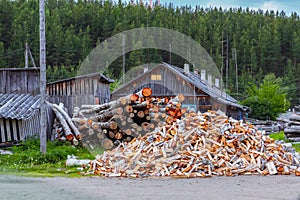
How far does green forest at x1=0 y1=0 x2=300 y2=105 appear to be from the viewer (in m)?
77.8

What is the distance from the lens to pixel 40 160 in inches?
662

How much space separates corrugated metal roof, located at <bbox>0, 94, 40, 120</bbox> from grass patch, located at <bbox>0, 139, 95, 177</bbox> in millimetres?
1242

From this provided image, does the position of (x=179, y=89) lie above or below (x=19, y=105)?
above

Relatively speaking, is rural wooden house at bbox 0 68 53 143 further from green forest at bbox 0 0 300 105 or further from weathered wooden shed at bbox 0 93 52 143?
green forest at bbox 0 0 300 105

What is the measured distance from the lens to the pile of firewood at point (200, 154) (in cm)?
1432

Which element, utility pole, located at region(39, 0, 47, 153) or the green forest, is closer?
utility pole, located at region(39, 0, 47, 153)

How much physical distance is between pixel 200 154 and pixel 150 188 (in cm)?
351

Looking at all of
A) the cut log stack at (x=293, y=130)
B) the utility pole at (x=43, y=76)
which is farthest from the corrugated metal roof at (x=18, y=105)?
the cut log stack at (x=293, y=130)

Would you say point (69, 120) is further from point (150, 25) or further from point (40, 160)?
point (150, 25)

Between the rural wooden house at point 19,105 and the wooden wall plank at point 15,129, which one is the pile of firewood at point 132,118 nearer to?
the rural wooden house at point 19,105

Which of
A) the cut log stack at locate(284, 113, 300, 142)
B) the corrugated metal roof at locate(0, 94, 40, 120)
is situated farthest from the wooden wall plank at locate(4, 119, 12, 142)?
the cut log stack at locate(284, 113, 300, 142)

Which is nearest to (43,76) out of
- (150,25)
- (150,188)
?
(150,188)

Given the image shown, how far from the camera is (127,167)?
14.6 m

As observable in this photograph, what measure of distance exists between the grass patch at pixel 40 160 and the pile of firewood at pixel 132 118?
102 cm
